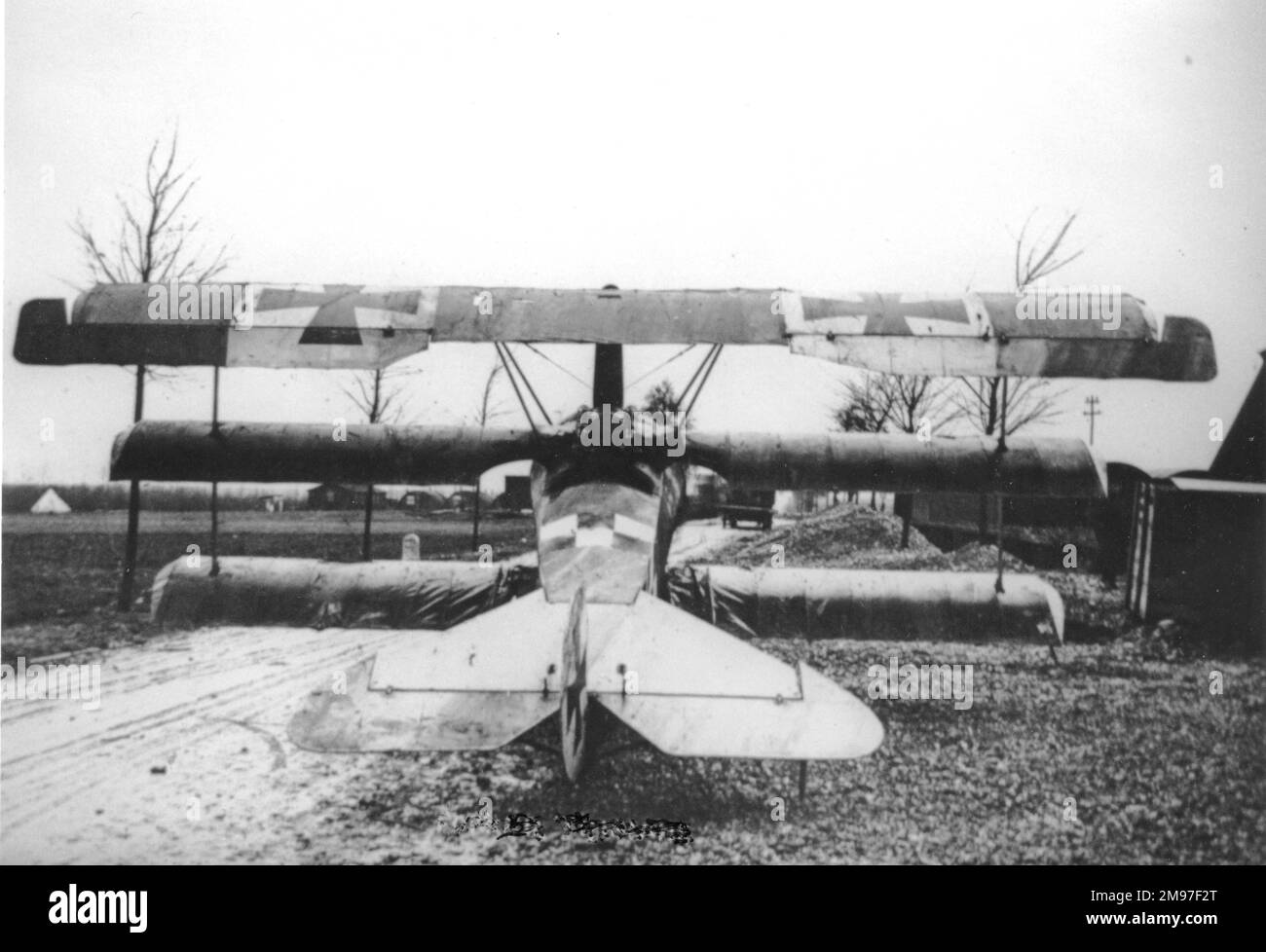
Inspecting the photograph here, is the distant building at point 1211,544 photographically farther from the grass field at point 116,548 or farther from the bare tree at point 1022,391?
the grass field at point 116,548

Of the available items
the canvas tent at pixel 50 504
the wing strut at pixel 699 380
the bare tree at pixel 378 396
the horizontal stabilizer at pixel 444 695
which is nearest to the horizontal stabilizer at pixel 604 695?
the horizontal stabilizer at pixel 444 695

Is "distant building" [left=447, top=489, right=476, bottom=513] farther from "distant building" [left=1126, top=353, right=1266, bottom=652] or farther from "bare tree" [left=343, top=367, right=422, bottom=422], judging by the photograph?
"distant building" [left=1126, top=353, right=1266, bottom=652]

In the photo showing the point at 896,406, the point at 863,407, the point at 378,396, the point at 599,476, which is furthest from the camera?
the point at 896,406

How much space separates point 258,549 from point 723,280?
363 centimetres

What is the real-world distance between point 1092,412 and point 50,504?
546cm

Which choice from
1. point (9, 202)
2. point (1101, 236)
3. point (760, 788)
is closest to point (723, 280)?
point (1101, 236)

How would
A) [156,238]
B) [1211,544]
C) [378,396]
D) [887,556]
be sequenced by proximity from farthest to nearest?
[887,556]
[378,396]
[1211,544]
[156,238]

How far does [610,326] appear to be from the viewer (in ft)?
11.6

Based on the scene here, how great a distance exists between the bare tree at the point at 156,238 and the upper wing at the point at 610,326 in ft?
1.39

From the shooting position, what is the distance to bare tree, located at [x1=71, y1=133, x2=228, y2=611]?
3840mm

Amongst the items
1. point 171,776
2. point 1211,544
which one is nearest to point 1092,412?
point 1211,544

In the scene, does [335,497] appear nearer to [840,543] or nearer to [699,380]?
[699,380]

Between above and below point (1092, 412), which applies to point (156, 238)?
above
